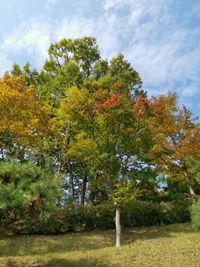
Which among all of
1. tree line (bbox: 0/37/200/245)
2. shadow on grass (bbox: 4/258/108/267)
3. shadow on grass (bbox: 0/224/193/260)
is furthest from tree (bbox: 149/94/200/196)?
shadow on grass (bbox: 4/258/108/267)

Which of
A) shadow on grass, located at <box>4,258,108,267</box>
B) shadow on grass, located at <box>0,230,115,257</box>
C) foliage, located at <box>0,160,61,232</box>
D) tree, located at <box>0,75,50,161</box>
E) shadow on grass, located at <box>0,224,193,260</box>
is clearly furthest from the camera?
tree, located at <box>0,75,50,161</box>

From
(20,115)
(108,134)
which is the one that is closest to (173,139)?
(108,134)

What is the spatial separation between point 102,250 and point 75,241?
2.77m

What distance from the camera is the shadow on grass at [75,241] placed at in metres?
16.3

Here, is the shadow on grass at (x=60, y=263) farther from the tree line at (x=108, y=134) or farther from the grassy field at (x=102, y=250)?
the tree line at (x=108, y=134)

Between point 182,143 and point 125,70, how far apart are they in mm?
9007

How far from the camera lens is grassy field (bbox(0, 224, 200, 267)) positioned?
44.4ft

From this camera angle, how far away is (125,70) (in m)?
28.9

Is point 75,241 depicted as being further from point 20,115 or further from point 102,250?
point 20,115

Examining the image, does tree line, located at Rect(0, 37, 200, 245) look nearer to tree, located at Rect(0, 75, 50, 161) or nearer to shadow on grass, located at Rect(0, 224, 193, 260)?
tree, located at Rect(0, 75, 50, 161)

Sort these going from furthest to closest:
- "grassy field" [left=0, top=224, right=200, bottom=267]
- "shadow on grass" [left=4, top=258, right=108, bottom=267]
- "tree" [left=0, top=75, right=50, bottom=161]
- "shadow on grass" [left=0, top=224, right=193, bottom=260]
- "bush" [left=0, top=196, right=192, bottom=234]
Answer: "bush" [left=0, top=196, right=192, bottom=234] → "tree" [left=0, top=75, right=50, bottom=161] → "shadow on grass" [left=0, top=224, right=193, bottom=260] → "grassy field" [left=0, top=224, right=200, bottom=267] → "shadow on grass" [left=4, top=258, right=108, bottom=267]

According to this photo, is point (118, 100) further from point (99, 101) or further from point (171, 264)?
point (171, 264)

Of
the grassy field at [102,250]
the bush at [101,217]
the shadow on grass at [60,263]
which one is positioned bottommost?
the shadow on grass at [60,263]

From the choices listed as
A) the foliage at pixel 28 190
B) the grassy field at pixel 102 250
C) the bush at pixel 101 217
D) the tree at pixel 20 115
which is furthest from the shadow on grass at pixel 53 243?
the foliage at pixel 28 190
